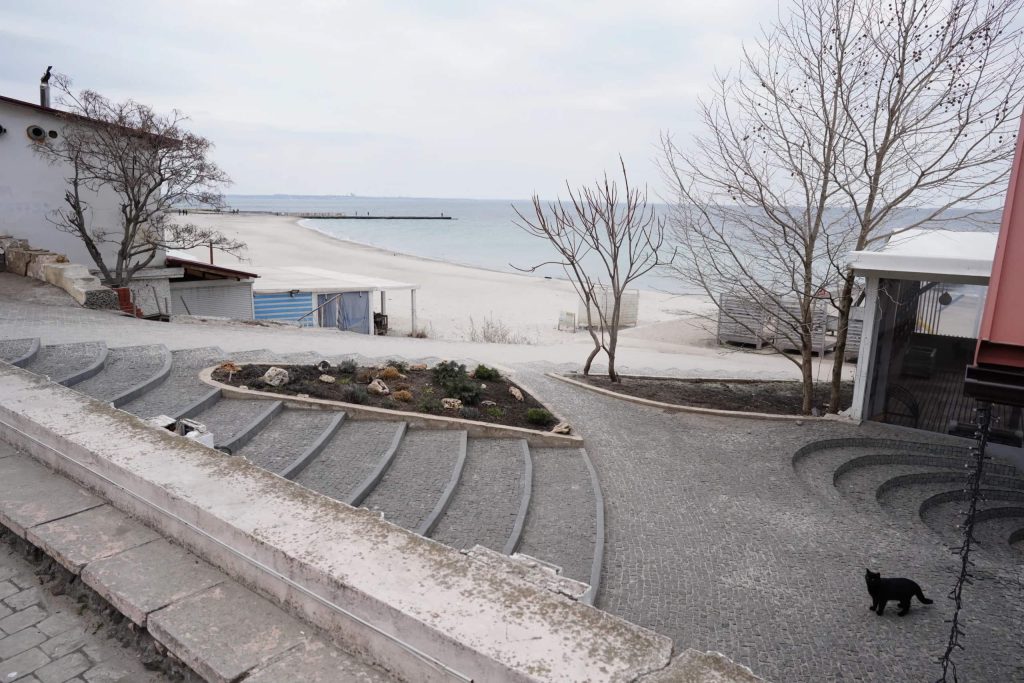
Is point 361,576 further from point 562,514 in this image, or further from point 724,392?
point 724,392

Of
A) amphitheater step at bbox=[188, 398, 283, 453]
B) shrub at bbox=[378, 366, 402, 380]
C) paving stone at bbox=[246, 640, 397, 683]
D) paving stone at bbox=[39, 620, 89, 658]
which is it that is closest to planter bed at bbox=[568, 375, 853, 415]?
shrub at bbox=[378, 366, 402, 380]

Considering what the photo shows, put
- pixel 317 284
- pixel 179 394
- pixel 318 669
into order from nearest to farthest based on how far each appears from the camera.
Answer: pixel 318 669, pixel 179 394, pixel 317 284

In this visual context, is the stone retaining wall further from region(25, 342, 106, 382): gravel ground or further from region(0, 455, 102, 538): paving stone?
region(0, 455, 102, 538): paving stone

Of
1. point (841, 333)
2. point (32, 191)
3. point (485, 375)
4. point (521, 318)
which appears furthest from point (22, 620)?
point (521, 318)

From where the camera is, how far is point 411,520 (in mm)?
6078

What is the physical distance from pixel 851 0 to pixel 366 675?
12.2 metres

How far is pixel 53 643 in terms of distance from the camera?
2271mm

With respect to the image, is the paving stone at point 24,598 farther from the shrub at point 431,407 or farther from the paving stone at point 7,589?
the shrub at point 431,407

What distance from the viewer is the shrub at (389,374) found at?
10.1 m

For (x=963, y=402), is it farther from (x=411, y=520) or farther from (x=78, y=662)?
(x=78, y=662)

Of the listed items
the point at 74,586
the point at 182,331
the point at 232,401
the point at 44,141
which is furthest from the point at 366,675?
the point at 44,141

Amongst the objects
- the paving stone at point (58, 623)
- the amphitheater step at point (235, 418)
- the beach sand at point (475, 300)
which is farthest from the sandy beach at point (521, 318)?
Answer: the paving stone at point (58, 623)

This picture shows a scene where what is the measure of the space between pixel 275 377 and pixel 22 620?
261 inches

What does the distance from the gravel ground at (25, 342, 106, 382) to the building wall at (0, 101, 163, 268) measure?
9.90 m
